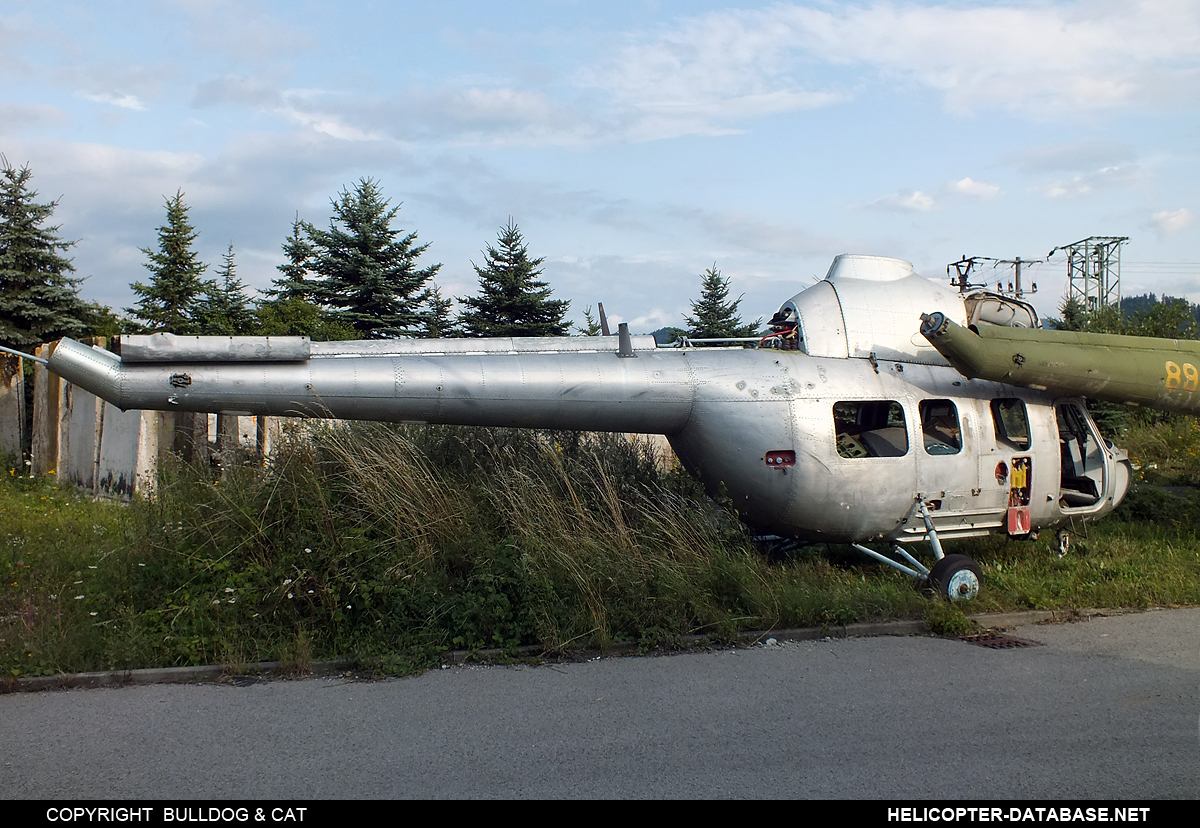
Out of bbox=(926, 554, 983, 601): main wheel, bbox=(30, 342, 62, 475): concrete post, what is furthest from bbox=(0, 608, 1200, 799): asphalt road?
bbox=(30, 342, 62, 475): concrete post

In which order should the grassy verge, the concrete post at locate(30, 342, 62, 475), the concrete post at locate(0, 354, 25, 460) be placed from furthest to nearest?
the concrete post at locate(0, 354, 25, 460), the concrete post at locate(30, 342, 62, 475), the grassy verge

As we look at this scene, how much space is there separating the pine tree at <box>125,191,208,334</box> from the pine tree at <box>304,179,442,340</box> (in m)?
4.30

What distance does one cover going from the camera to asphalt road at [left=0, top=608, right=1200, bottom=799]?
170 inches

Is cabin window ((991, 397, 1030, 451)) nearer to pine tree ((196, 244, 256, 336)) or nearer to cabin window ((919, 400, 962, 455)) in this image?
cabin window ((919, 400, 962, 455))

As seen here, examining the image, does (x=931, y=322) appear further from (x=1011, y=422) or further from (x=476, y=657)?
(x=476, y=657)

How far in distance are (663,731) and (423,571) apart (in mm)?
2827

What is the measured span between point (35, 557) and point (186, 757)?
4748 millimetres

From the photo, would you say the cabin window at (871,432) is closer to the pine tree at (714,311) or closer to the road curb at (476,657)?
the road curb at (476,657)

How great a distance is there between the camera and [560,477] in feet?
27.1

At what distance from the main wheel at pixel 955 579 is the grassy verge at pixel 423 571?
0.77 ft

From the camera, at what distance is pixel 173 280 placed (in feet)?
77.0

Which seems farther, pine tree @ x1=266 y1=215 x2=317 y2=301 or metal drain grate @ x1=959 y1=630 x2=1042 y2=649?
pine tree @ x1=266 y1=215 x2=317 y2=301

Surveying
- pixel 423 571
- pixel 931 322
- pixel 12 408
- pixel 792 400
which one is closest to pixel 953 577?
pixel 792 400
